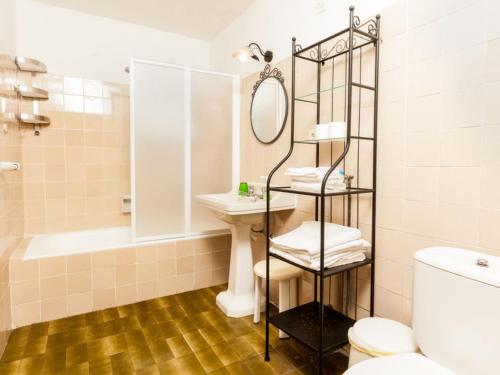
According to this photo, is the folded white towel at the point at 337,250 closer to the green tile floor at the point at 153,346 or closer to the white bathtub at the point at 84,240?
the green tile floor at the point at 153,346

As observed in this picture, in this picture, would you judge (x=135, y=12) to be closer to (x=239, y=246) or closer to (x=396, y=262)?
(x=239, y=246)

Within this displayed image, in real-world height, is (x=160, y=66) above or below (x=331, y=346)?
above

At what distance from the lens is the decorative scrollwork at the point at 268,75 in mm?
Result: 2265

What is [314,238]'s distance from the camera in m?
1.52

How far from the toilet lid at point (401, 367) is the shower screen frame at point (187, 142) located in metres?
1.90

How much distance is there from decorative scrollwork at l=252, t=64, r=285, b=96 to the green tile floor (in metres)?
1.79

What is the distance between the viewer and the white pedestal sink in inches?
83.4

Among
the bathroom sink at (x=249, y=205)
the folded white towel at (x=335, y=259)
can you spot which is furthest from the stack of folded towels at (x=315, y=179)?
the bathroom sink at (x=249, y=205)

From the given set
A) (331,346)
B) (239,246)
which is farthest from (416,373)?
(239,246)

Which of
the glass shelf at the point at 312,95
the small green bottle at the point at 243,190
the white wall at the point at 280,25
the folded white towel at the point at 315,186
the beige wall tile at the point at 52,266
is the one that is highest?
the white wall at the point at 280,25

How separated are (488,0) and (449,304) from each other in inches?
44.1

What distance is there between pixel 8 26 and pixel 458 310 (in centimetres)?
321

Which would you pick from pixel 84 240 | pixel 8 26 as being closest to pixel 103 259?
pixel 84 240

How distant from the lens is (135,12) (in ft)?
9.09
